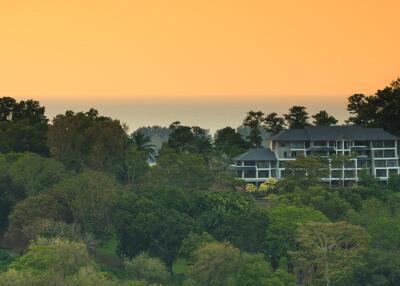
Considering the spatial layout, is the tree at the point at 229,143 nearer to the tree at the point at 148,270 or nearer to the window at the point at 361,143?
the window at the point at 361,143

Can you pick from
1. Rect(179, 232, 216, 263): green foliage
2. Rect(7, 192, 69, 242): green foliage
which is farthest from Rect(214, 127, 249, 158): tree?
Rect(179, 232, 216, 263): green foliage

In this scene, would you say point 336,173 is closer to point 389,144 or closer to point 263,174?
point 263,174

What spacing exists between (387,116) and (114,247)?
4566cm

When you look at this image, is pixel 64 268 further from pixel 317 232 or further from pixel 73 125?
pixel 73 125

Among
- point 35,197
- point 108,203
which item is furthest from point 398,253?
point 35,197

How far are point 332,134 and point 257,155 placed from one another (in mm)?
8104

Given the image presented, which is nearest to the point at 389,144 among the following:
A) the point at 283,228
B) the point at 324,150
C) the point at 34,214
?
the point at 324,150

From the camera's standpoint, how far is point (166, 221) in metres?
69.3

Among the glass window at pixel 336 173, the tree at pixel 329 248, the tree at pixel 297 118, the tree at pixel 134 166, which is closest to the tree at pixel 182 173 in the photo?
the tree at pixel 134 166

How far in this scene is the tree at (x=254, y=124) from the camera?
110 m

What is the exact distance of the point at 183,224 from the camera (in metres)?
69.6

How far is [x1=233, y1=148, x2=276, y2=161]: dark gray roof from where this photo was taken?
100925 mm

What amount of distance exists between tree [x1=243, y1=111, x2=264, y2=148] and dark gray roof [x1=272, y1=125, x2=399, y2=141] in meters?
6.83

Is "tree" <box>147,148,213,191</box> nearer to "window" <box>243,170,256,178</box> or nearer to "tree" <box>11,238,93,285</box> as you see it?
"window" <box>243,170,256,178</box>
